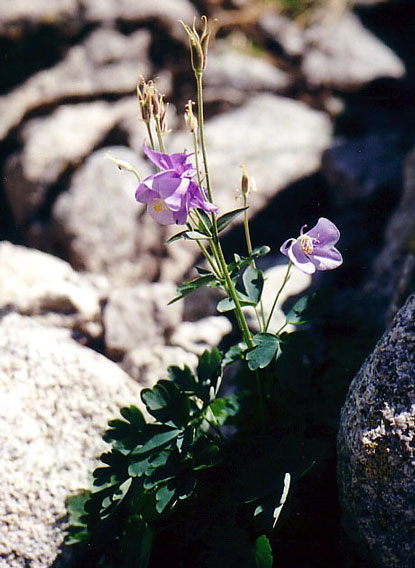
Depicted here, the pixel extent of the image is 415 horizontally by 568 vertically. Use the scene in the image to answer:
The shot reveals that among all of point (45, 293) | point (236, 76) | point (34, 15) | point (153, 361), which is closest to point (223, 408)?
point (153, 361)

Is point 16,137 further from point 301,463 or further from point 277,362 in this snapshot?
point 301,463

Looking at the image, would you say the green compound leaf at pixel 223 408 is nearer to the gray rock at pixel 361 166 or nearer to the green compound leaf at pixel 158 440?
the green compound leaf at pixel 158 440

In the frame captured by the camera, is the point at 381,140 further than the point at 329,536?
Yes

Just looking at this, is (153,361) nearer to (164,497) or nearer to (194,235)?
(164,497)

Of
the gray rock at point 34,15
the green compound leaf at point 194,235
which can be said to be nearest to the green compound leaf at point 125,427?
the green compound leaf at point 194,235

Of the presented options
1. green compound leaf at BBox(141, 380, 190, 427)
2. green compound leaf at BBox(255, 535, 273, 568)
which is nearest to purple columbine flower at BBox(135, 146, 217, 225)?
green compound leaf at BBox(141, 380, 190, 427)

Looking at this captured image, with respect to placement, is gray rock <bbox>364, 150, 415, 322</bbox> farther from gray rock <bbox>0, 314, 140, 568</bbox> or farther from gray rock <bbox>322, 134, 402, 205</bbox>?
gray rock <bbox>0, 314, 140, 568</bbox>

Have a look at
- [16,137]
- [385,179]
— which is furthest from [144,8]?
[385,179]
